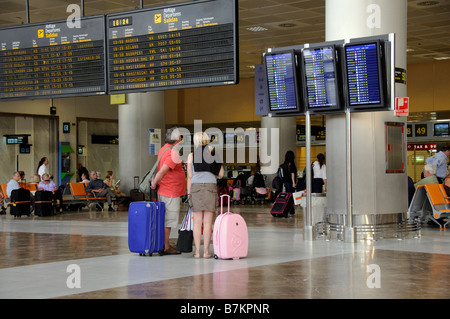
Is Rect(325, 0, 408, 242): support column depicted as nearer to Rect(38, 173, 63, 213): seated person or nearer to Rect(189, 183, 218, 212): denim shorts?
Rect(189, 183, 218, 212): denim shorts

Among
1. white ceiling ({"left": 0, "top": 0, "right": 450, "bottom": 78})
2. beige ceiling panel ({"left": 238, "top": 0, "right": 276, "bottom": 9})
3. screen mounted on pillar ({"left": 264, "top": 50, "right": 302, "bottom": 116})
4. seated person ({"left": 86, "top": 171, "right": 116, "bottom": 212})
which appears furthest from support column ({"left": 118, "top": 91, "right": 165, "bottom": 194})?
screen mounted on pillar ({"left": 264, "top": 50, "right": 302, "bottom": 116})

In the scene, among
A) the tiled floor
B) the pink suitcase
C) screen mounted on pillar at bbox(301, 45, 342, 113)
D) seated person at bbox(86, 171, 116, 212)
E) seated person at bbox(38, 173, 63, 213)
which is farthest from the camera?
seated person at bbox(86, 171, 116, 212)

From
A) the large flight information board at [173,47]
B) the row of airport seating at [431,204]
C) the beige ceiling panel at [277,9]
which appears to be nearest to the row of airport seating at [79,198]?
the beige ceiling panel at [277,9]

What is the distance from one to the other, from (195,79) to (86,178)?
14.7 metres

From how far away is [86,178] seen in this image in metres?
24.7

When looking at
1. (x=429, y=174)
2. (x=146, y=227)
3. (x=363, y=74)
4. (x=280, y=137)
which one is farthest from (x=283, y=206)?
(x=280, y=137)

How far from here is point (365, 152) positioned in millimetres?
11008

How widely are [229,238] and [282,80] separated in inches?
147

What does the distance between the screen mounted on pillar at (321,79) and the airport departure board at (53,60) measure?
11.2ft

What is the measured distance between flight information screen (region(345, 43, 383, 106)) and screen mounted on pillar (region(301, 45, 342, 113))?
0.65 ft

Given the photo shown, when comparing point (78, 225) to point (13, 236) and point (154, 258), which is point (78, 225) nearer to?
point (13, 236)

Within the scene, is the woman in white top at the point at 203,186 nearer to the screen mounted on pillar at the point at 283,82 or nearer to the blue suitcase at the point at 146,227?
the blue suitcase at the point at 146,227

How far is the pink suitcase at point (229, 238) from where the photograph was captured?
8.51 metres

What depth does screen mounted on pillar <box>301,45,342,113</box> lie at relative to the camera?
1080 cm
